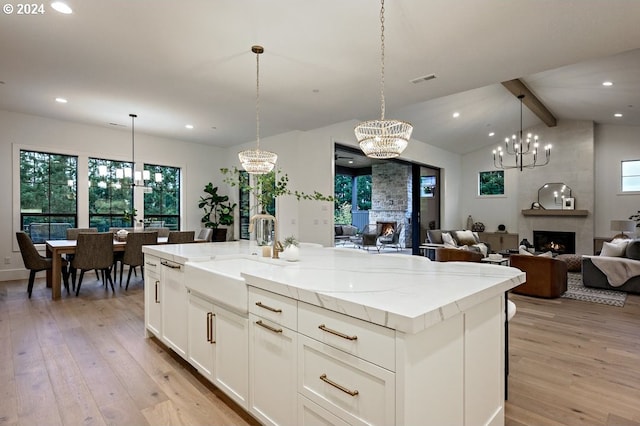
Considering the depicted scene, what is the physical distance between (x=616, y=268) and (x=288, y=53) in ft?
18.5

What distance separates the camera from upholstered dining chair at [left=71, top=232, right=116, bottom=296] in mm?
4590

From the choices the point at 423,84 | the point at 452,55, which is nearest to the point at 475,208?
the point at 423,84

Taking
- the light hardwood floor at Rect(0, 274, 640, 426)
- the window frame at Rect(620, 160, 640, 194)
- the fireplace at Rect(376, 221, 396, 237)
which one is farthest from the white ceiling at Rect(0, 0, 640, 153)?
the fireplace at Rect(376, 221, 396, 237)

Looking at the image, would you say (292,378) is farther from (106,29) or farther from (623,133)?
(623,133)

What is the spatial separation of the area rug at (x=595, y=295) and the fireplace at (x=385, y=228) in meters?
5.74

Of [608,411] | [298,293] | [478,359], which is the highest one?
[298,293]

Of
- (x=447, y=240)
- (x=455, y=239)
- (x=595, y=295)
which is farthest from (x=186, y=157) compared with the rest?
(x=595, y=295)

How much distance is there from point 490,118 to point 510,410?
7532 millimetres

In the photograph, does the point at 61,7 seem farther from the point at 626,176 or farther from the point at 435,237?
the point at 626,176

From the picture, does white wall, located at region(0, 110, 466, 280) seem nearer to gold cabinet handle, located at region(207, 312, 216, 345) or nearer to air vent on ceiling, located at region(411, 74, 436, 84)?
air vent on ceiling, located at region(411, 74, 436, 84)

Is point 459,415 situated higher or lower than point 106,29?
lower

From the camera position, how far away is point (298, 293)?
148 cm

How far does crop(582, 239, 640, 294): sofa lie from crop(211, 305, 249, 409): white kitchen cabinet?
18.9 feet

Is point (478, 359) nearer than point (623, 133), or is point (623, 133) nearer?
point (478, 359)
